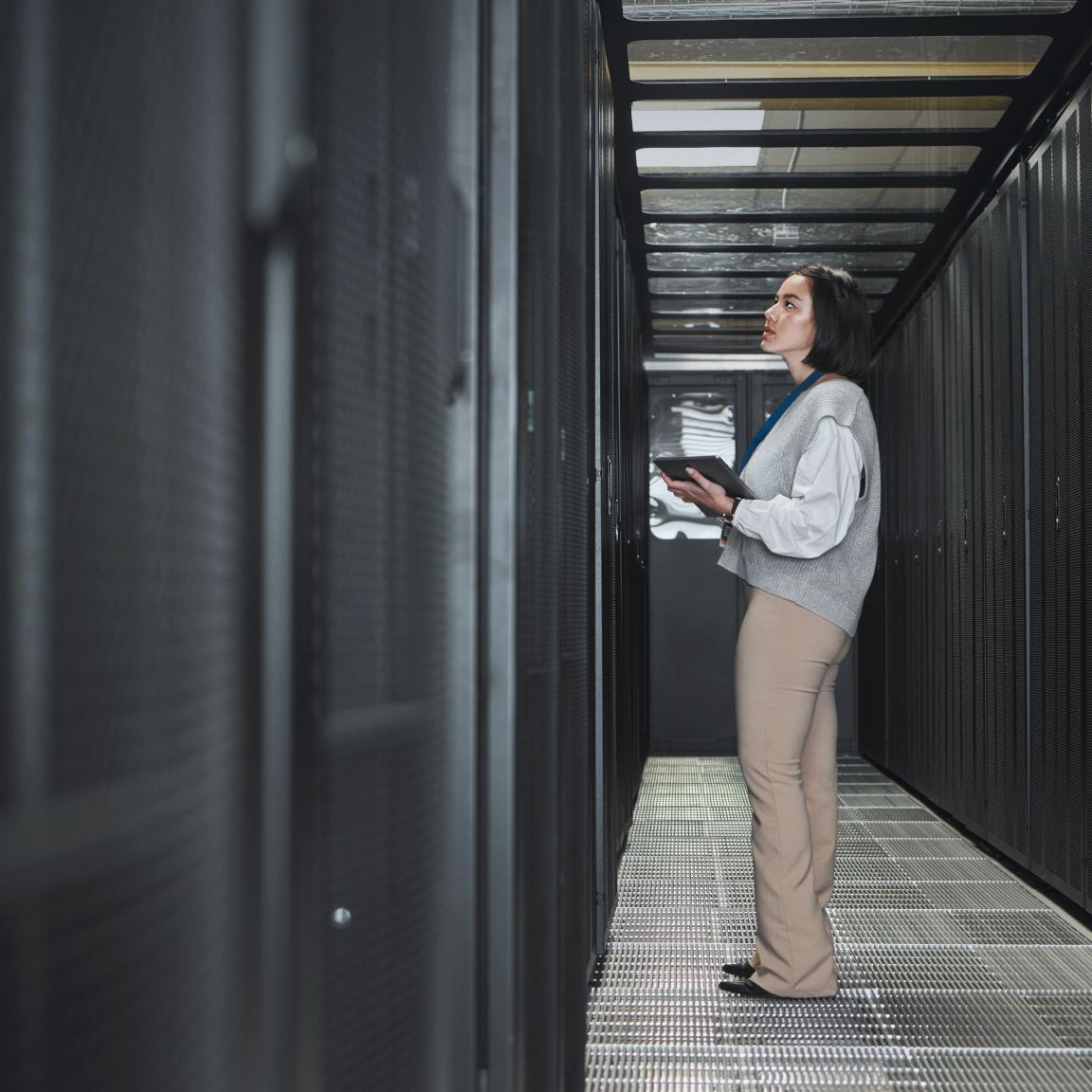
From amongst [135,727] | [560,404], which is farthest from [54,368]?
[560,404]

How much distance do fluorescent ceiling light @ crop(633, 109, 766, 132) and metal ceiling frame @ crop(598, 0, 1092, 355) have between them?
3cm

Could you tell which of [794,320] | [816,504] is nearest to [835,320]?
[794,320]

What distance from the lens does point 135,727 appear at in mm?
492

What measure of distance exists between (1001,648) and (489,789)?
11.2 feet

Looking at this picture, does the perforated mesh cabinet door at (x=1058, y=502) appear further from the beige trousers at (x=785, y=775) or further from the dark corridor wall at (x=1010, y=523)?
the beige trousers at (x=785, y=775)

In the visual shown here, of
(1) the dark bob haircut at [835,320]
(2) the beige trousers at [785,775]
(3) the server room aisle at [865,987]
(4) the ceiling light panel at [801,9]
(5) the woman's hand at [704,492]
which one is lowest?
(3) the server room aisle at [865,987]

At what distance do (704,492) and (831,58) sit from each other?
1.91 meters

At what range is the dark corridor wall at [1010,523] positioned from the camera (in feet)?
11.3

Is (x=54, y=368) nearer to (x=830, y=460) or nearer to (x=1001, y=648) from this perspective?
(x=830, y=460)

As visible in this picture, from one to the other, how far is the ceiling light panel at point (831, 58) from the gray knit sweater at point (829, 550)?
1.53 meters

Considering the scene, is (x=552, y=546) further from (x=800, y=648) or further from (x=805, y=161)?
(x=805, y=161)

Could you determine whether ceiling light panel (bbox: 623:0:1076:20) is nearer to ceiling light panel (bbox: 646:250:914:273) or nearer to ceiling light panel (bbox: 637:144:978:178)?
ceiling light panel (bbox: 637:144:978:178)

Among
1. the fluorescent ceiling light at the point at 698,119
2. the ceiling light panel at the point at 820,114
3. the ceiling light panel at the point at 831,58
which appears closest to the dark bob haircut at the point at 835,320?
the ceiling light panel at the point at 831,58

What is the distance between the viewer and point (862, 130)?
4.29m
